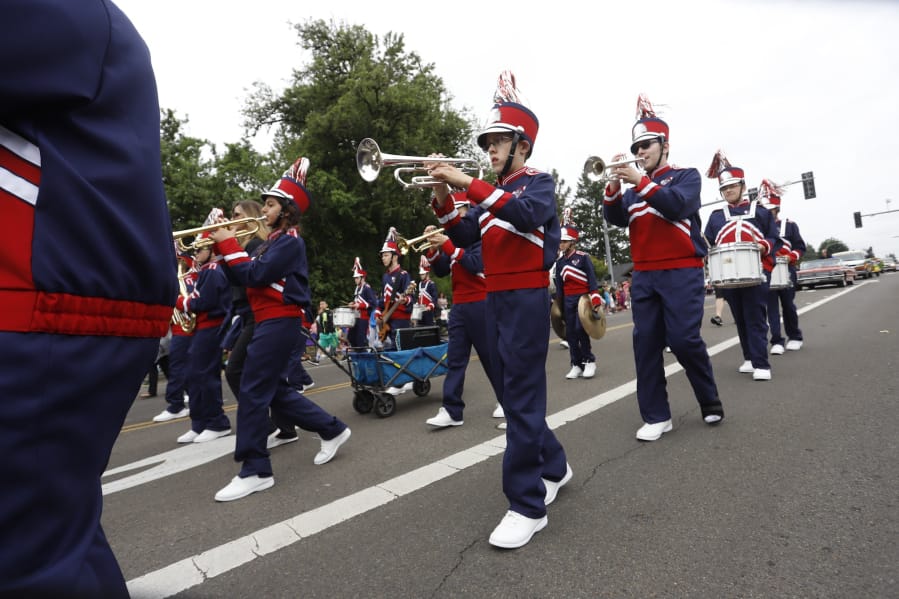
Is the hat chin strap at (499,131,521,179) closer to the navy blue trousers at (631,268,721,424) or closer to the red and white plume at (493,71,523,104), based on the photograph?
the red and white plume at (493,71,523,104)

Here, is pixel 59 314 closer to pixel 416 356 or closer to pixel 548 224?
pixel 548 224

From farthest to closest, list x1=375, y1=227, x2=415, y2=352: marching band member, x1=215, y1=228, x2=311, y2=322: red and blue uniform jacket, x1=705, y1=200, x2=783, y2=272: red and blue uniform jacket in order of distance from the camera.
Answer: x1=375, y1=227, x2=415, y2=352: marching band member
x1=705, y1=200, x2=783, y2=272: red and blue uniform jacket
x1=215, y1=228, x2=311, y2=322: red and blue uniform jacket

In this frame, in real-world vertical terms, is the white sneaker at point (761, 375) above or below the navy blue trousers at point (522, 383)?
below

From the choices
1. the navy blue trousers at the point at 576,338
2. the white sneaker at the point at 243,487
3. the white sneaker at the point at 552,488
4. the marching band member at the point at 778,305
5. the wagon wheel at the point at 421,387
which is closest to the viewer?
the white sneaker at the point at 552,488

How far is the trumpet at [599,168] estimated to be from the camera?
13.8 feet

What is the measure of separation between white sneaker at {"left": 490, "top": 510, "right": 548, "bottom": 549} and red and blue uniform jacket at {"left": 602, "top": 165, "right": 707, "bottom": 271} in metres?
2.48

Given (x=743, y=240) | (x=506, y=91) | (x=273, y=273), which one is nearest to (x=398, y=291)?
(x=743, y=240)

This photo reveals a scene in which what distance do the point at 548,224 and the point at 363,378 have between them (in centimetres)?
395

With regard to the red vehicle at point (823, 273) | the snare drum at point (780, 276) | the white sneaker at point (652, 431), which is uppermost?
the snare drum at point (780, 276)

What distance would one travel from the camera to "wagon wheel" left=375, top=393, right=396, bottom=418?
6266mm

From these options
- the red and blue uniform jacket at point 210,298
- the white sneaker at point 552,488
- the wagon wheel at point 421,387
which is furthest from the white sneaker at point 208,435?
the white sneaker at point 552,488

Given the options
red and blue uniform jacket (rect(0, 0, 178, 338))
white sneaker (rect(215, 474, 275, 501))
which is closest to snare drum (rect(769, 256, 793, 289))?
white sneaker (rect(215, 474, 275, 501))

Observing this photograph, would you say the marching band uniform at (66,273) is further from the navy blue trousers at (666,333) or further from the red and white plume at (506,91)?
the navy blue trousers at (666,333)

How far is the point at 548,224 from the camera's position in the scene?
3.13 metres
